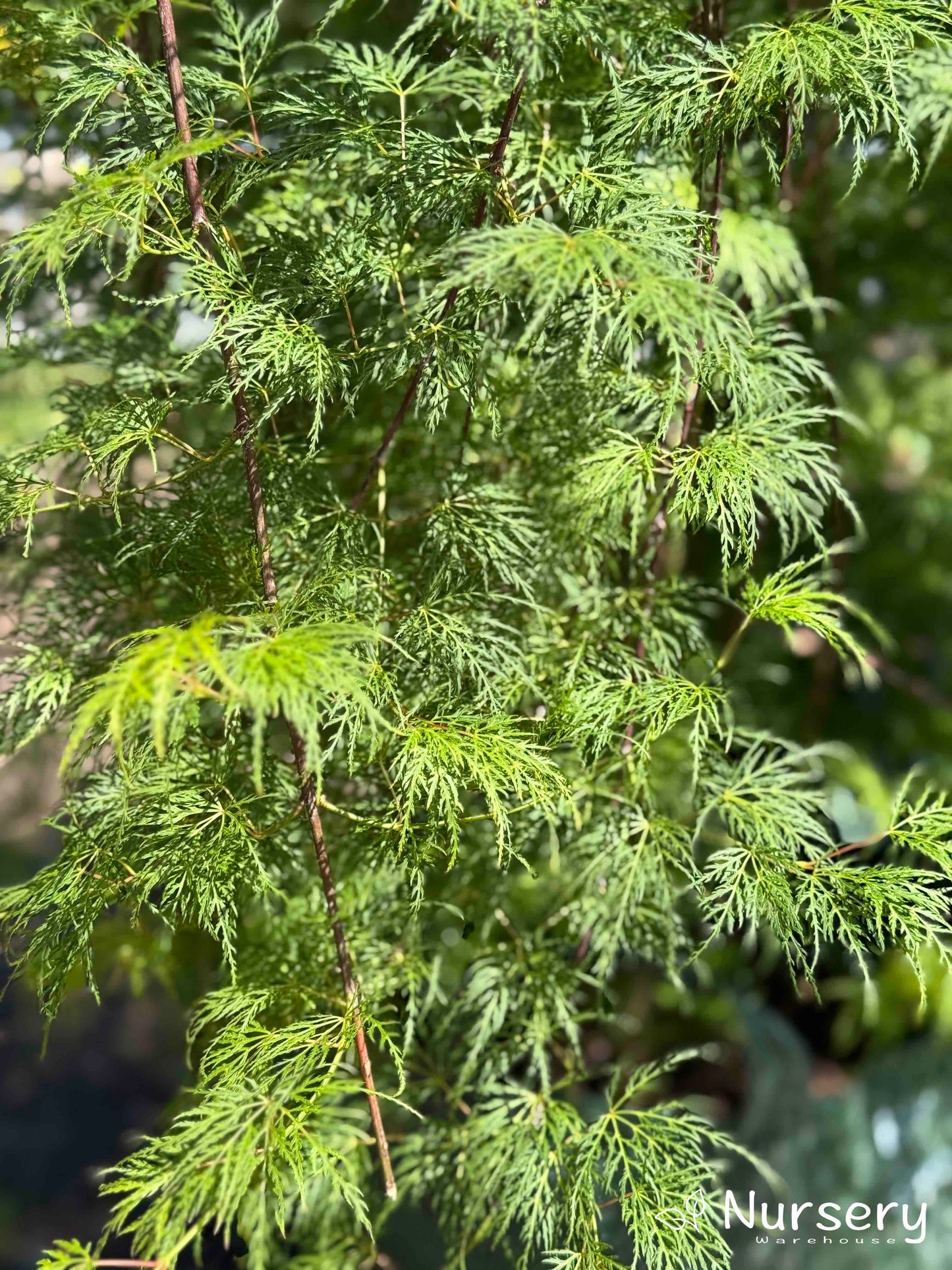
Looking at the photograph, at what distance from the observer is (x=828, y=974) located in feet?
5.65

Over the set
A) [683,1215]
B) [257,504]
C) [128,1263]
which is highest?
[257,504]

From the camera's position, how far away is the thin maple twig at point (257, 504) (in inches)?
23.0

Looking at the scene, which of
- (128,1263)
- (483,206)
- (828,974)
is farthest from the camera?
(828,974)

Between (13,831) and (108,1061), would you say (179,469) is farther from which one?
(108,1061)

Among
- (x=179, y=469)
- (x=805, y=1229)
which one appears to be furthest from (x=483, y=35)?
(x=805, y=1229)

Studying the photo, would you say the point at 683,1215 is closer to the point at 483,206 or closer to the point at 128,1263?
the point at 128,1263

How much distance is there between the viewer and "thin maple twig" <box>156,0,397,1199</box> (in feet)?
1.91

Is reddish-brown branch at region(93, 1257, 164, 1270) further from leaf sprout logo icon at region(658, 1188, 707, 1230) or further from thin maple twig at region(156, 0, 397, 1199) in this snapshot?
leaf sprout logo icon at region(658, 1188, 707, 1230)

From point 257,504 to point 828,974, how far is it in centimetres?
146

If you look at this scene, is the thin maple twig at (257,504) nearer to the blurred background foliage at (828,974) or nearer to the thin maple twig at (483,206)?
the thin maple twig at (483,206)

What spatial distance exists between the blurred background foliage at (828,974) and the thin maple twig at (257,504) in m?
0.34

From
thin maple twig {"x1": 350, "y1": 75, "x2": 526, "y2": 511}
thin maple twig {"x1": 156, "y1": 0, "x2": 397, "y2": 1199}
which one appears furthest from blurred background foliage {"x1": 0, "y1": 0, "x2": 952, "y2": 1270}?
thin maple twig {"x1": 350, "y1": 75, "x2": 526, "y2": 511}

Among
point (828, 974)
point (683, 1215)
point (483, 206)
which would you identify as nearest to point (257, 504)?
point (483, 206)

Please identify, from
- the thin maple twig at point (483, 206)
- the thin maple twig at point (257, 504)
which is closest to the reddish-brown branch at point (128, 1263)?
the thin maple twig at point (257, 504)
